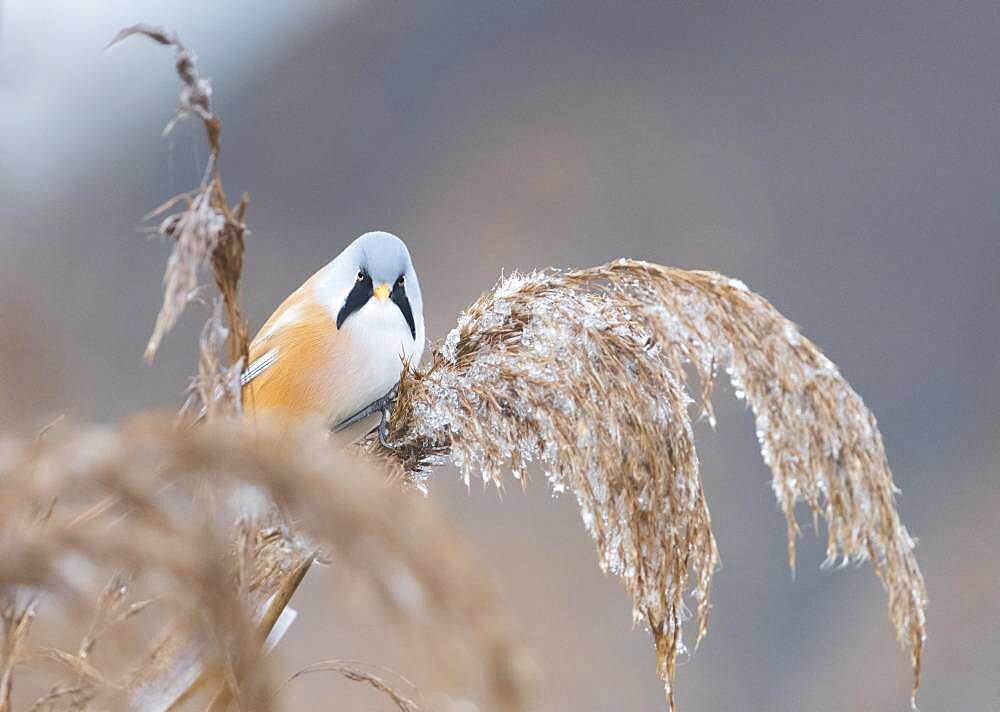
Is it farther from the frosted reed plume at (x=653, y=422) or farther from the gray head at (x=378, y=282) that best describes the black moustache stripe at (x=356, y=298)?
the frosted reed plume at (x=653, y=422)

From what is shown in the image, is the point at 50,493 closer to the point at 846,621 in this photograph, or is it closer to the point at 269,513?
the point at 269,513

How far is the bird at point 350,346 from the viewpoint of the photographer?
88.7 inches

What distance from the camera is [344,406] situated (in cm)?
226

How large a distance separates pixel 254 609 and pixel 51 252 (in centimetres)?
469

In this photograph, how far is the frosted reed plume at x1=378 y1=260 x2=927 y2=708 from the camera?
47.6 inches

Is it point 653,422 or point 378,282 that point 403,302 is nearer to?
point 378,282

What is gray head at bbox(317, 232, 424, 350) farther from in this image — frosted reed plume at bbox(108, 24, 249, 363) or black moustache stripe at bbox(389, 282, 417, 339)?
frosted reed plume at bbox(108, 24, 249, 363)

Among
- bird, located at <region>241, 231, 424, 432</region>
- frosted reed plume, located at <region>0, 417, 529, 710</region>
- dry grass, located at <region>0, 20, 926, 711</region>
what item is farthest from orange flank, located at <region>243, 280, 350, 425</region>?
frosted reed plume, located at <region>0, 417, 529, 710</region>

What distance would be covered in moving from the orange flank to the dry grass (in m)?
0.83

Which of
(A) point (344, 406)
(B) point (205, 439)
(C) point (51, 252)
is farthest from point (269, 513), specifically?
(C) point (51, 252)

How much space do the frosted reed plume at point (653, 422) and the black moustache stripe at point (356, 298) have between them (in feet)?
3.02

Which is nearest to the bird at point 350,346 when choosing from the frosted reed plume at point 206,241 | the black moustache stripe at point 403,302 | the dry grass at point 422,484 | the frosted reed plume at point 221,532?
the black moustache stripe at point 403,302

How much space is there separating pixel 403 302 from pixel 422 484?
3.10ft

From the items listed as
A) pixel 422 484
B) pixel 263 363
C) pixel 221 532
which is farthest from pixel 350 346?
pixel 221 532
